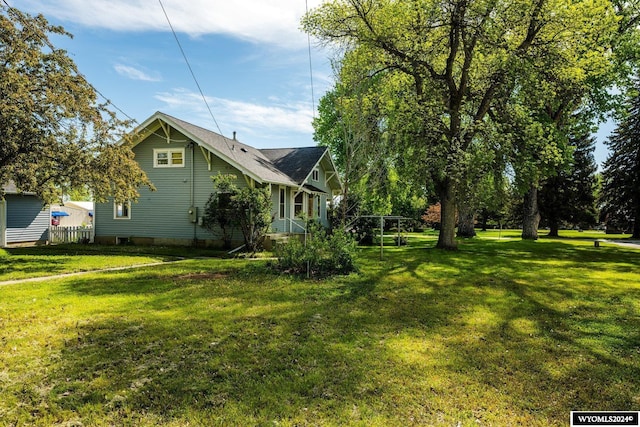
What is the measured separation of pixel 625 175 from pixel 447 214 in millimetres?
23202

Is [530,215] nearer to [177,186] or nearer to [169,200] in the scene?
[177,186]

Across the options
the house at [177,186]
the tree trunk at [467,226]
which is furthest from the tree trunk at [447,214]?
the tree trunk at [467,226]

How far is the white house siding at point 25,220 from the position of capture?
20000 millimetres

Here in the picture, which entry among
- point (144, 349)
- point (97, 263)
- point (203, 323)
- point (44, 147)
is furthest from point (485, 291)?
point (44, 147)

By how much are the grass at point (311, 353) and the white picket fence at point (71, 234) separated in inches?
507

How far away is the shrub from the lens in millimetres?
10430

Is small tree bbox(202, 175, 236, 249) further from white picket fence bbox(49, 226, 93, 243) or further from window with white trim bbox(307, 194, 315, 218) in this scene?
white picket fence bbox(49, 226, 93, 243)

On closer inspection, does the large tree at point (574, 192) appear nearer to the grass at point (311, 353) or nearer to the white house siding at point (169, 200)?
the grass at point (311, 353)

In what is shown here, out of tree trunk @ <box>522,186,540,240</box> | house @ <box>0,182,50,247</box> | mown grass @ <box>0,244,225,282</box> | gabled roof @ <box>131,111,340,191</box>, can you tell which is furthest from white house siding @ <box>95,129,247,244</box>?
tree trunk @ <box>522,186,540,240</box>

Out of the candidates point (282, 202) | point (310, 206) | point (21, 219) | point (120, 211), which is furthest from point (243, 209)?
point (21, 219)

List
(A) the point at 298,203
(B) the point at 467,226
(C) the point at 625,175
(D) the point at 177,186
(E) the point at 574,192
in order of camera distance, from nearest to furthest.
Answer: (D) the point at 177,186 < (A) the point at 298,203 < (B) the point at 467,226 < (C) the point at 625,175 < (E) the point at 574,192

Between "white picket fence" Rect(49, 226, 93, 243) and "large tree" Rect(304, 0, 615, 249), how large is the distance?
15.4m

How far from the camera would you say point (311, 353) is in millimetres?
4852

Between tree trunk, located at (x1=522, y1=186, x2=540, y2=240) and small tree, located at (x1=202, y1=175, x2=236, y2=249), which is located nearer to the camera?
small tree, located at (x1=202, y1=175, x2=236, y2=249)
